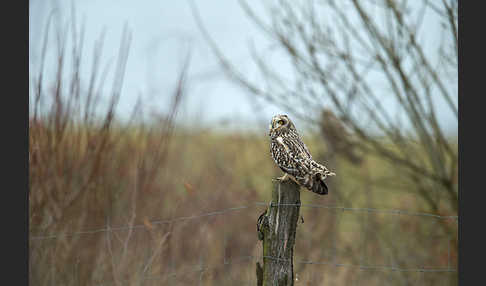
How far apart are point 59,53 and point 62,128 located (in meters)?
0.50

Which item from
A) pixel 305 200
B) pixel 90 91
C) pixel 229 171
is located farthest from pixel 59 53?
pixel 305 200

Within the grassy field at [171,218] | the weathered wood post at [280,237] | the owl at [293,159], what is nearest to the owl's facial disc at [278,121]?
the owl at [293,159]

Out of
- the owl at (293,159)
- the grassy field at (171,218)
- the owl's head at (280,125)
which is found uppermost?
the owl's head at (280,125)

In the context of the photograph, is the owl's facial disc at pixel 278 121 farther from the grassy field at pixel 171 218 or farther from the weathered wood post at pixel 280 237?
the grassy field at pixel 171 218

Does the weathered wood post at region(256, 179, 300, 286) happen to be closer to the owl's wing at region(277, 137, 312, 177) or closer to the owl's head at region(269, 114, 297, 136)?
the owl's wing at region(277, 137, 312, 177)

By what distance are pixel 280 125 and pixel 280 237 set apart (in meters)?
0.65

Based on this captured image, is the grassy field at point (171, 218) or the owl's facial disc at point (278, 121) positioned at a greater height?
the owl's facial disc at point (278, 121)

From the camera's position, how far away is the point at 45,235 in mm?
3381

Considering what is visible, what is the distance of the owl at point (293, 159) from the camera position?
2582mm

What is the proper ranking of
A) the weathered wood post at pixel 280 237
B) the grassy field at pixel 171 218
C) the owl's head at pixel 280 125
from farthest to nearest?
the grassy field at pixel 171 218 < the owl's head at pixel 280 125 < the weathered wood post at pixel 280 237

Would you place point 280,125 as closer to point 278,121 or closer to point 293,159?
point 278,121

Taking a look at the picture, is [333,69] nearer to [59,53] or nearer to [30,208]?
[59,53]

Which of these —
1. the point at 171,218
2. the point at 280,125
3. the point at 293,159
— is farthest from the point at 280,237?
the point at 171,218

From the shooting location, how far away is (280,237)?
2537mm
